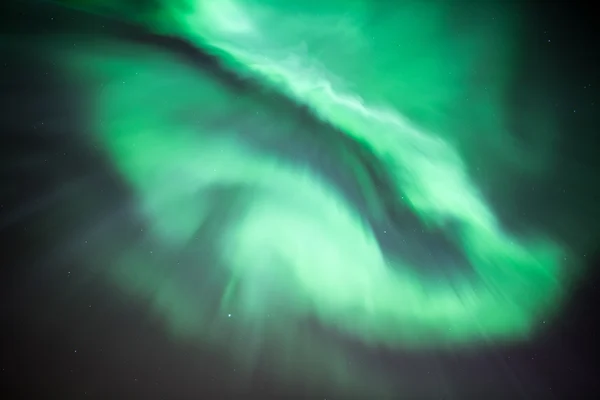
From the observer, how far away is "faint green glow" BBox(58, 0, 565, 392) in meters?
1.85

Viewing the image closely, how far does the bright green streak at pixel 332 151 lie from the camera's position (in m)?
1.85

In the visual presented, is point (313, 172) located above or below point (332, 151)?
below

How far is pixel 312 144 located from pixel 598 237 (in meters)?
1.48

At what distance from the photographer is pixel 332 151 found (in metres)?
2.09

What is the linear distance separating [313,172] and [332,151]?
15 centimetres

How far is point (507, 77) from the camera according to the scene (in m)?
1.88

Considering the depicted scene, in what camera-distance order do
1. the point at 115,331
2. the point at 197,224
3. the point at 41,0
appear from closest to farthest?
the point at 41,0
the point at 115,331
the point at 197,224

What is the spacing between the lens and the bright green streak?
185cm

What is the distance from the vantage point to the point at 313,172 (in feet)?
6.78

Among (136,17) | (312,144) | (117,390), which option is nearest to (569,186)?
(312,144)

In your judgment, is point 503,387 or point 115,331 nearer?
point 115,331

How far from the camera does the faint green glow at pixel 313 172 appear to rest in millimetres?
1848

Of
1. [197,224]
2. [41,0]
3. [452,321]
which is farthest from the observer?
[452,321]

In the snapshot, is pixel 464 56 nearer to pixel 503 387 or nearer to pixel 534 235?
pixel 534 235
